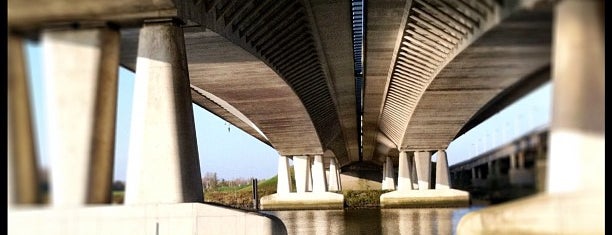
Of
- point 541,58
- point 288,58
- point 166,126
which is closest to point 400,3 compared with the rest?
point 288,58

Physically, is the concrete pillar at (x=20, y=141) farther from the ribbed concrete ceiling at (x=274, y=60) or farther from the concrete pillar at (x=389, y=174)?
the concrete pillar at (x=389, y=174)

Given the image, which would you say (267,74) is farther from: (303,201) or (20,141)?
(303,201)

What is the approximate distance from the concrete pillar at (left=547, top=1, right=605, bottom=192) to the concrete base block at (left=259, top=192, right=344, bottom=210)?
211 feet

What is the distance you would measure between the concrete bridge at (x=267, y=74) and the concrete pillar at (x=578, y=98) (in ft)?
0.09

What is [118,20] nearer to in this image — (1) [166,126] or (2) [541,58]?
(1) [166,126]

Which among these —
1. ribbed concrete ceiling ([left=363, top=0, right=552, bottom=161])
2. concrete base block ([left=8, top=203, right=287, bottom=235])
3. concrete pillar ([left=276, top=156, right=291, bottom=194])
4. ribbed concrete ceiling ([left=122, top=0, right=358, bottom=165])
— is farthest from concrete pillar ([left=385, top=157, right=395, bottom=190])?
concrete base block ([left=8, top=203, right=287, bottom=235])

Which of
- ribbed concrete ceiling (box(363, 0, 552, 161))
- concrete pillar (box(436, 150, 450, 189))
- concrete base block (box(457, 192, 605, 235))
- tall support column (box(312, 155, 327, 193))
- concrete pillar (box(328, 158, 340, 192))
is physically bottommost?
concrete pillar (box(328, 158, 340, 192))

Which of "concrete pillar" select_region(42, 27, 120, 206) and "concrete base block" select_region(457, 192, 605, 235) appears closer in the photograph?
"concrete base block" select_region(457, 192, 605, 235)

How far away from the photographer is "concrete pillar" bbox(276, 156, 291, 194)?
3068 inches

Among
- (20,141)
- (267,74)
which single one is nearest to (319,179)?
(267,74)

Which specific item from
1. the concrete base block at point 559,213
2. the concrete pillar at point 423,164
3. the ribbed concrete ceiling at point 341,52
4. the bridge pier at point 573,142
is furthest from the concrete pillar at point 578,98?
the concrete pillar at point 423,164

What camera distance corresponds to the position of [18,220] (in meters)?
10.5

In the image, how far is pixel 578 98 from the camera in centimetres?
1149

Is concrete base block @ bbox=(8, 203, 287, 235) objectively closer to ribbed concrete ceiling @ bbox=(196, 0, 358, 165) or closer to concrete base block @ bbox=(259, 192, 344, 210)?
ribbed concrete ceiling @ bbox=(196, 0, 358, 165)
